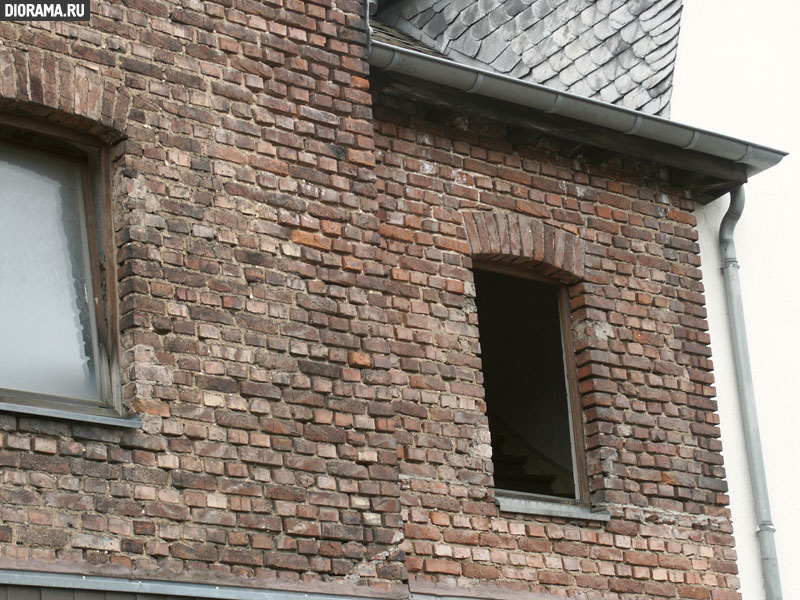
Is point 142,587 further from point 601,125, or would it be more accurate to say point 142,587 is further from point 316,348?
point 601,125

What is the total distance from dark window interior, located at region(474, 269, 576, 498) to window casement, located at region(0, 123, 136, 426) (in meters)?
3.00

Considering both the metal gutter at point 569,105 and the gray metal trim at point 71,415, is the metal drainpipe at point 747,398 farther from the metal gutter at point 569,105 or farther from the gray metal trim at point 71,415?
the gray metal trim at point 71,415

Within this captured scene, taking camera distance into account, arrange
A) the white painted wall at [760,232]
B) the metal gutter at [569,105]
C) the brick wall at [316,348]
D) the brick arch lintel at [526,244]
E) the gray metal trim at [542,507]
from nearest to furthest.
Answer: the brick wall at [316,348]
the gray metal trim at [542,507]
the metal gutter at [569,105]
the brick arch lintel at [526,244]
the white painted wall at [760,232]

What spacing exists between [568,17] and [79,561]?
5635mm

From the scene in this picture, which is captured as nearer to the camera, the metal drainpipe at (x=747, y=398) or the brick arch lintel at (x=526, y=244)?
the brick arch lintel at (x=526, y=244)

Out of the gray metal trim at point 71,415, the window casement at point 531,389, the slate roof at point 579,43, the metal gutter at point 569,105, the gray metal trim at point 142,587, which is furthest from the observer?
the slate roof at point 579,43

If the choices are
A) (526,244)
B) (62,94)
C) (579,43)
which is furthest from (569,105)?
(62,94)

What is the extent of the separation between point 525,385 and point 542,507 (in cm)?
137

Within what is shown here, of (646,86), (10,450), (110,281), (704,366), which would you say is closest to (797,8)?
(646,86)

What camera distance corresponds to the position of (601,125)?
8586mm

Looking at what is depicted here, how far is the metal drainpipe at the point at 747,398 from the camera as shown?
8516 millimetres

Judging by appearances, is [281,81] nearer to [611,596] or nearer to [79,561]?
[79,561]

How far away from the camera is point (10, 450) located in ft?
19.0

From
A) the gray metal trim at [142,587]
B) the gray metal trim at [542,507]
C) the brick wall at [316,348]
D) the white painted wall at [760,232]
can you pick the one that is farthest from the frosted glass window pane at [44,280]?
the white painted wall at [760,232]
